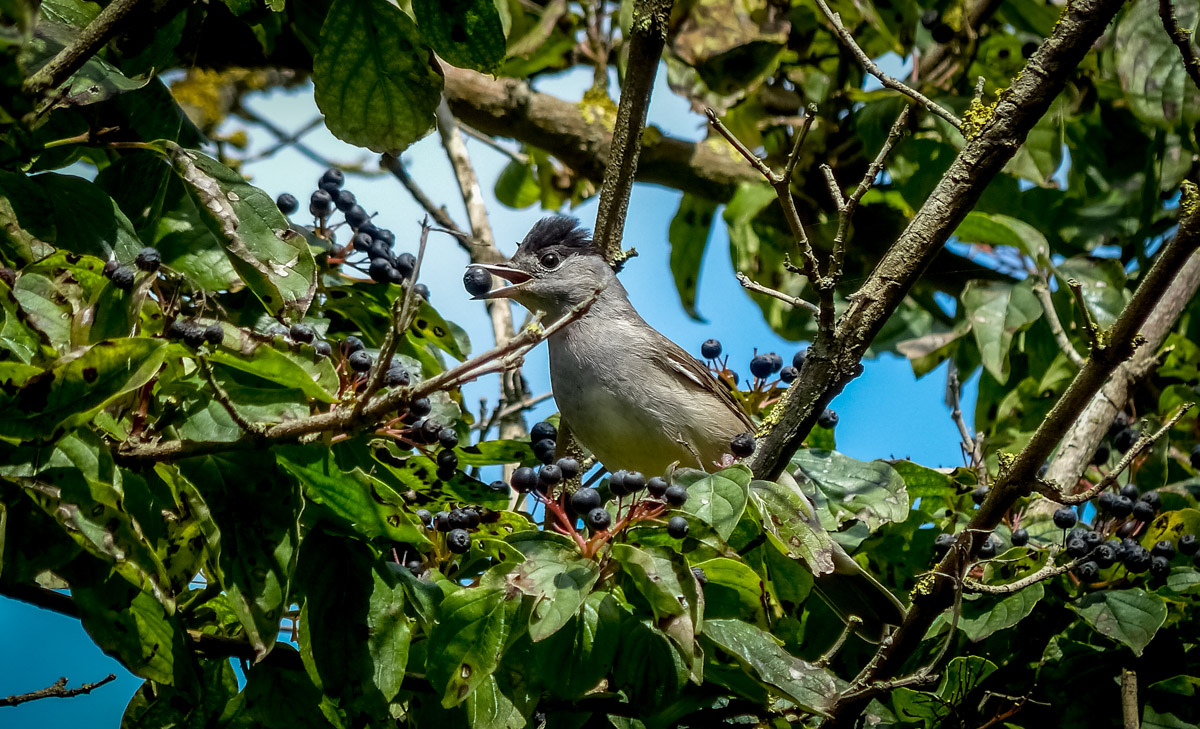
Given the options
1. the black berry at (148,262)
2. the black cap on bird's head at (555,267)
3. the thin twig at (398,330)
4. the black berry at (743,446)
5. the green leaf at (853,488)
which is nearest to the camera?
the thin twig at (398,330)

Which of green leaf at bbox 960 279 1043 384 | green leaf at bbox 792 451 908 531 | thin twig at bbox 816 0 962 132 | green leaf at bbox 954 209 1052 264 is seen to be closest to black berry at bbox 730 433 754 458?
green leaf at bbox 792 451 908 531

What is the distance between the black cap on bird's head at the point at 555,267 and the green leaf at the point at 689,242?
0.68 metres

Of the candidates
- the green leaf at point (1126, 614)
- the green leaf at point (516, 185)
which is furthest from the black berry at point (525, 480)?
the green leaf at point (516, 185)

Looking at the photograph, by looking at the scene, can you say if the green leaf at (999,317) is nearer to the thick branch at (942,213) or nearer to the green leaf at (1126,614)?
the green leaf at (1126,614)

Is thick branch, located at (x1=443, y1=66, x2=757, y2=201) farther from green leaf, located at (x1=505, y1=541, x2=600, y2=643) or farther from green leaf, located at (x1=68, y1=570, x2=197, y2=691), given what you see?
green leaf, located at (x1=68, y1=570, x2=197, y2=691)

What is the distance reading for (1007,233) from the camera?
176 inches

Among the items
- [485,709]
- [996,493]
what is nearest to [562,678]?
[485,709]

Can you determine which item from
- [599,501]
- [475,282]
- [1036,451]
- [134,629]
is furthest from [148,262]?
[475,282]

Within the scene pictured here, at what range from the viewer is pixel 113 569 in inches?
76.6

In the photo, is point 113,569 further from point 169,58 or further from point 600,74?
point 600,74

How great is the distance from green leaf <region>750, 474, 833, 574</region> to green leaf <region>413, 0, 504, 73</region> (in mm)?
1284

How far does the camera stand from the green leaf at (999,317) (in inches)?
172

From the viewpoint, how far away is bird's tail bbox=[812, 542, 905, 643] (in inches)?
127

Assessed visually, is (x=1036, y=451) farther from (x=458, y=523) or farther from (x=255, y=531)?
(x=255, y=531)
